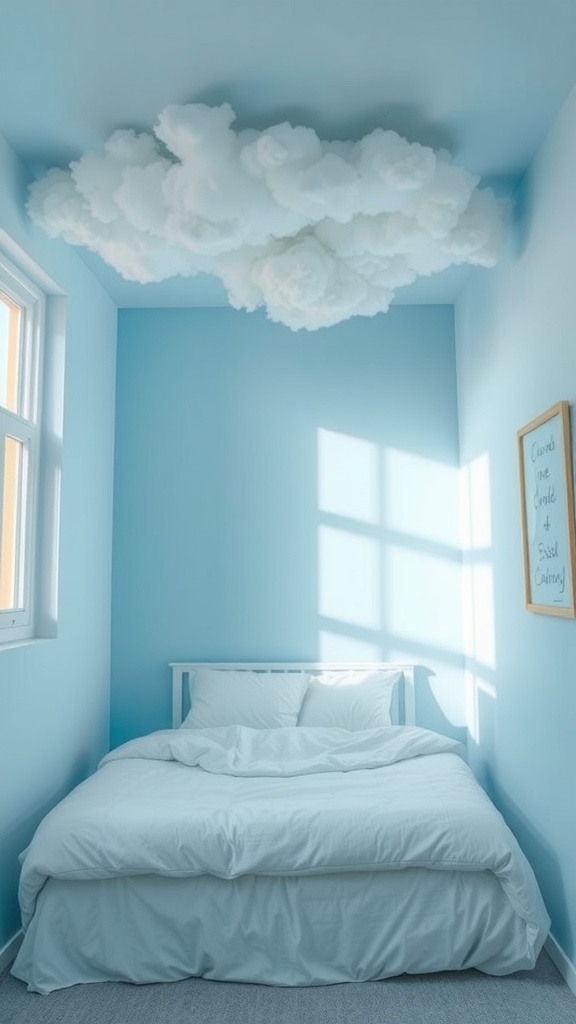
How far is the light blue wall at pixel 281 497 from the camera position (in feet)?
12.2

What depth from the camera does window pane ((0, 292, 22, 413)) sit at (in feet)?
9.07

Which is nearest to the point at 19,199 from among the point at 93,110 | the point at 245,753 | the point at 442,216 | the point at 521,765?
the point at 93,110

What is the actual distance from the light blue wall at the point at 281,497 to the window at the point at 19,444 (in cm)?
92

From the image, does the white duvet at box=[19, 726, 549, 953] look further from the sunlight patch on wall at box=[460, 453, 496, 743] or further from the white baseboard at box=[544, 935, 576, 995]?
the sunlight patch on wall at box=[460, 453, 496, 743]

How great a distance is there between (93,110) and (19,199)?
445 mm

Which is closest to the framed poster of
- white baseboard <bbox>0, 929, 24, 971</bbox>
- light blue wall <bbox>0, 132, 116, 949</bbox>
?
light blue wall <bbox>0, 132, 116, 949</bbox>

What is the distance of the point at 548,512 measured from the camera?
8.02 feet

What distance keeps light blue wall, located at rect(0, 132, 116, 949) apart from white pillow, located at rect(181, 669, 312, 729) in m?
0.49

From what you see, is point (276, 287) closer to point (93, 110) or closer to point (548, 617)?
point (93, 110)

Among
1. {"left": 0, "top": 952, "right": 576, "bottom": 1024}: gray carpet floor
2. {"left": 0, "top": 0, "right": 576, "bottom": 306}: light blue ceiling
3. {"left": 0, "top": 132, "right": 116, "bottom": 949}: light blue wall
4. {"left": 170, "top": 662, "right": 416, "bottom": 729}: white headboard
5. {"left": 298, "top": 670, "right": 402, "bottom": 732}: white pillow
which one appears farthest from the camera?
{"left": 170, "top": 662, "right": 416, "bottom": 729}: white headboard

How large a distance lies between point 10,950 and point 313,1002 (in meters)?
1.01

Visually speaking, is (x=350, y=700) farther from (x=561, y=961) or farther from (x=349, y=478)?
(x=561, y=961)

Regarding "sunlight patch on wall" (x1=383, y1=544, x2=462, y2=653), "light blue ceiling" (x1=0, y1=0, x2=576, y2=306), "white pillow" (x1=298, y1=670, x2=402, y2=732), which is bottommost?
"white pillow" (x1=298, y1=670, x2=402, y2=732)

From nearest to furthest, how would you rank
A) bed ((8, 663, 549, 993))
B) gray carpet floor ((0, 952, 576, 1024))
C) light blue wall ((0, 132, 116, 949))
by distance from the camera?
gray carpet floor ((0, 952, 576, 1024)), bed ((8, 663, 549, 993)), light blue wall ((0, 132, 116, 949))
